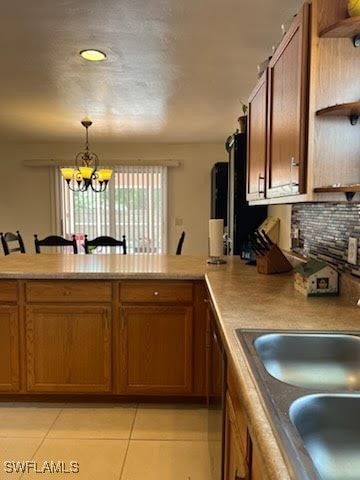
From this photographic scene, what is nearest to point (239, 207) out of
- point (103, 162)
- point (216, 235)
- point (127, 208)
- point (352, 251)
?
point (216, 235)

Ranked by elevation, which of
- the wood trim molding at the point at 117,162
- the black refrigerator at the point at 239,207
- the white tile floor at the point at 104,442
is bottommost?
the white tile floor at the point at 104,442

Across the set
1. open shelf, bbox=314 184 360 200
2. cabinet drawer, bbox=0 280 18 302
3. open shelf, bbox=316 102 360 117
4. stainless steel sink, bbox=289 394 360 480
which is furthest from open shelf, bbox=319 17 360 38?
cabinet drawer, bbox=0 280 18 302

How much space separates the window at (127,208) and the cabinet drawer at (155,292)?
381 cm

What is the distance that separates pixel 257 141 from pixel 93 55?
1236 millimetres

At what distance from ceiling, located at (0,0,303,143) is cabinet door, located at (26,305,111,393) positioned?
161cm

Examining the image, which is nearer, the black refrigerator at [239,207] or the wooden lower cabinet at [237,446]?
the wooden lower cabinet at [237,446]

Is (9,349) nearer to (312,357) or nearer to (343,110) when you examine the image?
(312,357)

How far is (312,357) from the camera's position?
1.31 m

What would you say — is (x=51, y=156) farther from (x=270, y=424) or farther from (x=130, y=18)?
(x=270, y=424)

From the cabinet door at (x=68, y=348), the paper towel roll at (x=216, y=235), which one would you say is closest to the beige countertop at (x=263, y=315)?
the paper towel roll at (x=216, y=235)

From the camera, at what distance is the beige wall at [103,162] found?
6172mm

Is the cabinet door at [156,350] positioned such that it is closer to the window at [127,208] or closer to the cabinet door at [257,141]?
the cabinet door at [257,141]

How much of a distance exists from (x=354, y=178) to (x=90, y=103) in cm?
299

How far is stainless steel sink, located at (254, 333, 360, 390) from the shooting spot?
4.18 ft
